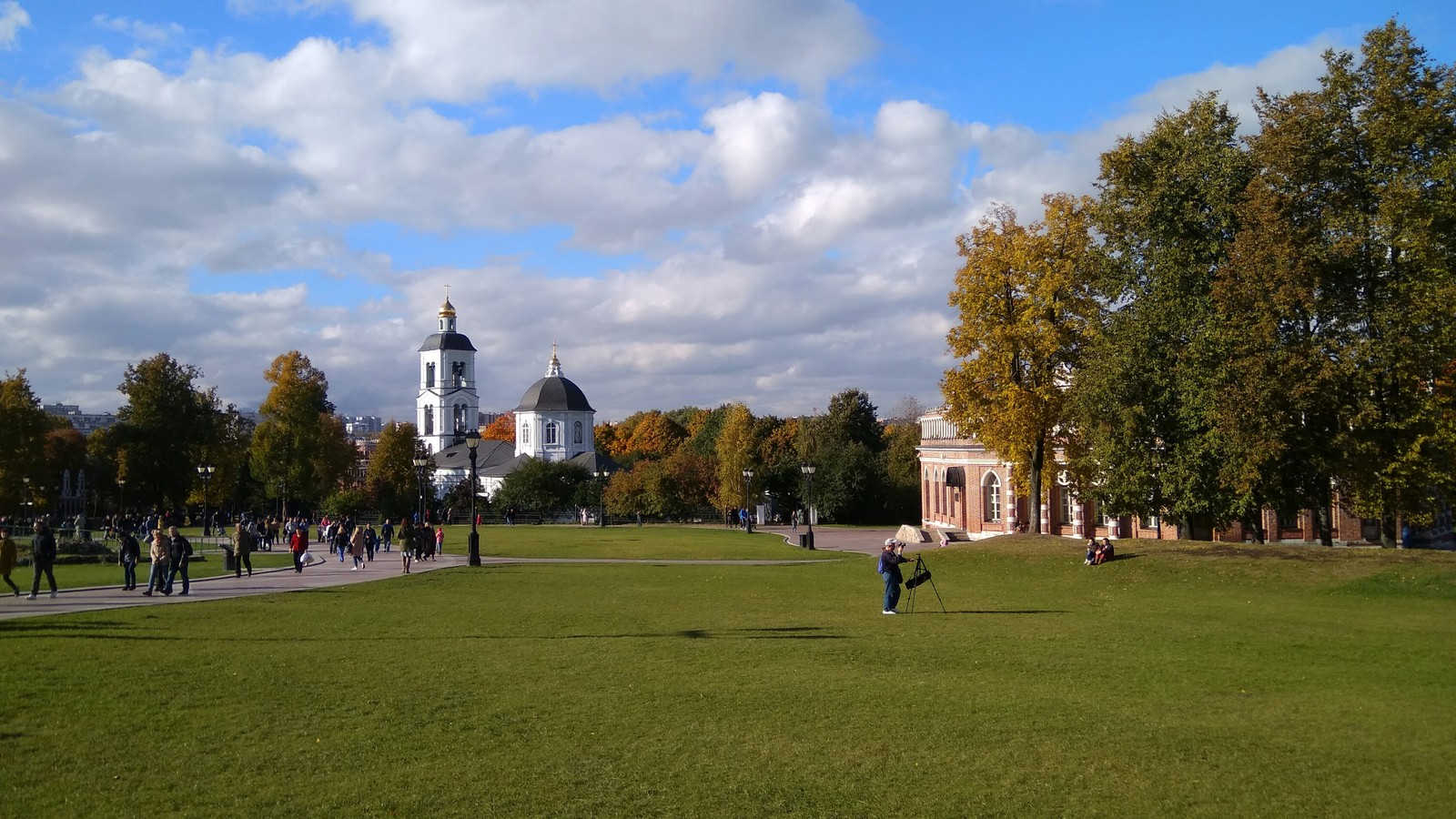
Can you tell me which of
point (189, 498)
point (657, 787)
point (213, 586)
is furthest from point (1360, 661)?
point (189, 498)

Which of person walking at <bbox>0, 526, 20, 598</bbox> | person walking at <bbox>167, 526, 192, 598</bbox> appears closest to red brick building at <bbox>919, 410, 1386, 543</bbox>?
person walking at <bbox>167, 526, 192, 598</bbox>

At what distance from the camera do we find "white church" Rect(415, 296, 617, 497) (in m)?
119

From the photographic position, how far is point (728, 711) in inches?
423

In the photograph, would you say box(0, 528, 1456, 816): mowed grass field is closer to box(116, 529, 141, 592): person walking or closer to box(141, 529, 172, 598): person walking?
box(141, 529, 172, 598): person walking

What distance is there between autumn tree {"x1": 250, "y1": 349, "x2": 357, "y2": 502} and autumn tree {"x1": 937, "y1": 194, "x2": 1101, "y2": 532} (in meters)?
56.2

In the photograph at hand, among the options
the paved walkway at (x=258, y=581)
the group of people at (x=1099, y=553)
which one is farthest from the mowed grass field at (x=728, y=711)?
the group of people at (x=1099, y=553)

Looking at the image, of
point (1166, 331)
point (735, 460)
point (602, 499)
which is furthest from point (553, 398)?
point (1166, 331)

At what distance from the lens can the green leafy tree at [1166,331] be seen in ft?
95.2

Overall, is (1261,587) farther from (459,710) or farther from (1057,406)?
(459,710)

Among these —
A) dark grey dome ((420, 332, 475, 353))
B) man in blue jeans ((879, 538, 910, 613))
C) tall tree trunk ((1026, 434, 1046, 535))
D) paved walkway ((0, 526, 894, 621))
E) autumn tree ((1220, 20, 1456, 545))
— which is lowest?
paved walkway ((0, 526, 894, 621))

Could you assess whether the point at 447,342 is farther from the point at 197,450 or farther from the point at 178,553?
the point at 178,553

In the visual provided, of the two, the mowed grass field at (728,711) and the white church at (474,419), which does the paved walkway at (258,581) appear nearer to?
the mowed grass field at (728,711)

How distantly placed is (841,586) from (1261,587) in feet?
33.3

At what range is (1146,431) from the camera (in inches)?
1196
